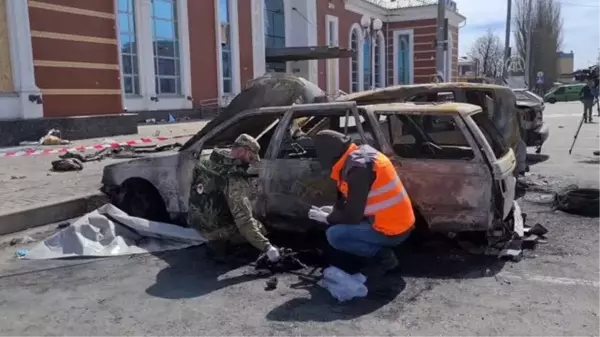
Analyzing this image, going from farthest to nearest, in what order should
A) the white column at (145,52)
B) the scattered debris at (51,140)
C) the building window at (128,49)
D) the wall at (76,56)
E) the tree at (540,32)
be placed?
the tree at (540,32) → the white column at (145,52) → the building window at (128,49) → the wall at (76,56) → the scattered debris at (51,140)

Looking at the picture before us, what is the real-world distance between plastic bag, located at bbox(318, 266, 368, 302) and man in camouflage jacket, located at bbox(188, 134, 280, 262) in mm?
696

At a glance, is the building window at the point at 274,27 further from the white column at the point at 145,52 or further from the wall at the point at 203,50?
the white column at the point at 145,52

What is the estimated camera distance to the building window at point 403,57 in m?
40.8

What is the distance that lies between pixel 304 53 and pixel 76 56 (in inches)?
476

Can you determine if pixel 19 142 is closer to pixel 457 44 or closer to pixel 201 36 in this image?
pixel 201 36

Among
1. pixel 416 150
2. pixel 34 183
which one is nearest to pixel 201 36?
pixel 34 183

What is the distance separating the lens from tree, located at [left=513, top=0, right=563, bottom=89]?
200 ft

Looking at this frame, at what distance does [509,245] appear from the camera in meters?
5.32

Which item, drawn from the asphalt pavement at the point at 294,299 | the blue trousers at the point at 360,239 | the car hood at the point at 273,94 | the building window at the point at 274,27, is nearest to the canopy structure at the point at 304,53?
the building window at the point at 274,27

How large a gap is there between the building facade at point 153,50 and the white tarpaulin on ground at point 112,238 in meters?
9.45

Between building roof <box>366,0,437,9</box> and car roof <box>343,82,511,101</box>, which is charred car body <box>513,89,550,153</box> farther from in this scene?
building roof <box>366,0,437,9</box>

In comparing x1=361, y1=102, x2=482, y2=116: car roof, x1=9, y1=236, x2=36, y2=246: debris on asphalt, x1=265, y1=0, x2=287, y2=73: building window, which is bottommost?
x1=9, y1=236, x2=36, y2=246: debris on asphalt

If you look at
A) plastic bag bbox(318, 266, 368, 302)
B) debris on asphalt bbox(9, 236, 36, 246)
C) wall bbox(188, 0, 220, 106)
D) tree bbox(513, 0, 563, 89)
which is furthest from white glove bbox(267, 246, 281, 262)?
tree bbox(513, 0, 563, 89)

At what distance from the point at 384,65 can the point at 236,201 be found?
36.4 metres
